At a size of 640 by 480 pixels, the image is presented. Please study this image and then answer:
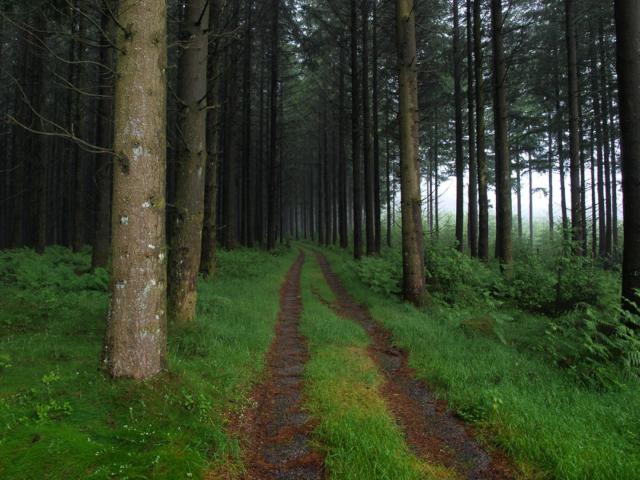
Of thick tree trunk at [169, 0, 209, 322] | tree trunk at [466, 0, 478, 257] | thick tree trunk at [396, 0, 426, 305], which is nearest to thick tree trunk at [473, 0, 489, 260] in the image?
tree trunk at [466, 0, 478, 257]

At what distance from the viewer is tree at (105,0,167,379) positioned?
3805 millimetres

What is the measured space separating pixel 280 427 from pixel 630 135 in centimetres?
632

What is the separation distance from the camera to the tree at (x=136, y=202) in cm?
380

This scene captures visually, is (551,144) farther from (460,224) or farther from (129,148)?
(129,148)

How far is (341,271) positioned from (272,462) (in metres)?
14.3

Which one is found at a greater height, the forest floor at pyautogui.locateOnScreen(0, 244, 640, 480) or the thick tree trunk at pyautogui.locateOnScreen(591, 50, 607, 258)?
the thick tree trunk at pyautogui.locateOnScreen(591, 50, 607, 258)

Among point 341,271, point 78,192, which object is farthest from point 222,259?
point 78,192

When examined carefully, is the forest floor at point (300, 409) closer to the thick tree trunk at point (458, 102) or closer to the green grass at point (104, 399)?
the green grass at point (104, 399)

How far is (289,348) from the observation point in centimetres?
659

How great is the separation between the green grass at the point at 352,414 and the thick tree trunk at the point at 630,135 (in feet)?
13.1

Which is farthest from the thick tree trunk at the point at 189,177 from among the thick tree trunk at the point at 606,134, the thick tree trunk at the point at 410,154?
the thick tree trunk at the point at 606,134

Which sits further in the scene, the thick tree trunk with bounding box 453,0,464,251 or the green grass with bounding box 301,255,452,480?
the thick tree trunk with bounding box 453,0,464,251

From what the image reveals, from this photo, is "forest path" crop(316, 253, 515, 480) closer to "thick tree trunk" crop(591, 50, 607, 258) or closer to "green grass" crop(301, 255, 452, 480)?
"green grass" crop(301, 255, 452, 480)

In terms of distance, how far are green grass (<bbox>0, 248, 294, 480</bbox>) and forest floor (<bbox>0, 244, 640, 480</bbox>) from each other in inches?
0.6
